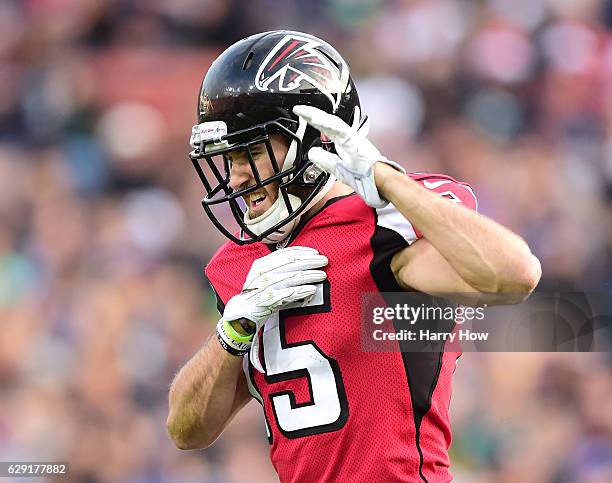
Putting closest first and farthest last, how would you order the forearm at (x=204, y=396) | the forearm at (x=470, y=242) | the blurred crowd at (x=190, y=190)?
1. the forearm at (x=470, y=242)
2. the forearm at (x=204, y=396)
3. the blurred crowd at (x=190, y=190)

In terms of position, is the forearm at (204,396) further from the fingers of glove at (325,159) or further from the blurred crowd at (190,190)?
the blurred crowd at (190,190)

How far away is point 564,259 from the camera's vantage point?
5.92 metres

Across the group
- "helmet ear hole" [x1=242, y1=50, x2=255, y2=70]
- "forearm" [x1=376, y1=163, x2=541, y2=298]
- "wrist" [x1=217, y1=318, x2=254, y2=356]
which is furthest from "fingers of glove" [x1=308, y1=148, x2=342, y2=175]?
"wrist" [x1=217, y1=318, x2=254, y2=356]

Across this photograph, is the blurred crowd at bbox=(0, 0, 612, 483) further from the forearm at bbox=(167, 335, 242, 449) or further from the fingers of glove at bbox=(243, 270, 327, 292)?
the fingers of glove at bbox=(243, 270, 327, 292)

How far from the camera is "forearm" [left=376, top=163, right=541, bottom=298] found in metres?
2.30

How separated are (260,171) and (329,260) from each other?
303 millimetres

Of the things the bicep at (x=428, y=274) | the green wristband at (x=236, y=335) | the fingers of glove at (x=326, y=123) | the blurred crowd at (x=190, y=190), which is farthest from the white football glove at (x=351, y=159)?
the blurred crowd at (x=190, y=190)

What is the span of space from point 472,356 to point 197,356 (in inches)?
108

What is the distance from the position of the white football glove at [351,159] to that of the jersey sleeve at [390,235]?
3.8 inches

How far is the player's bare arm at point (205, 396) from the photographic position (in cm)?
287

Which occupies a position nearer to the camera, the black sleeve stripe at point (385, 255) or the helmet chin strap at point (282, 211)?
the black sleeve stripe at point (385, 255)

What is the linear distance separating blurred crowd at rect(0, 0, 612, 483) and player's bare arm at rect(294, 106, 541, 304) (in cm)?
305

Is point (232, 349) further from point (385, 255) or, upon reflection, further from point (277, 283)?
point (385, 255)

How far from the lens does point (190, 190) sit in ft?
22.2
